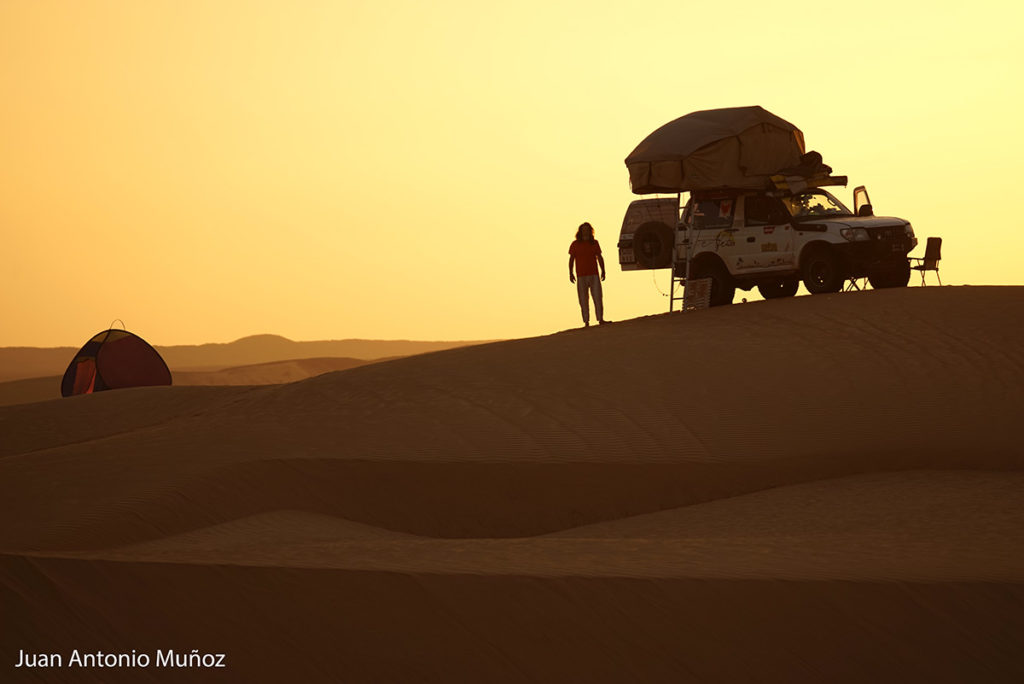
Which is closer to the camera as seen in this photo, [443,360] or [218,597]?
[218,597]

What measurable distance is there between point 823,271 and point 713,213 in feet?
6.33

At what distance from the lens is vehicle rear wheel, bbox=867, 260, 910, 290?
1742cm

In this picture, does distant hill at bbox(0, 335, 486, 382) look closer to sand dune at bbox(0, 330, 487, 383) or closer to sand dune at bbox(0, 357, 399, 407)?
sand dune at bbox(0, 330, 487, 383)

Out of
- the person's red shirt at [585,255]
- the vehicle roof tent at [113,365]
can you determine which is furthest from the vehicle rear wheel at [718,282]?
the vehicle roof tent at [113,365]

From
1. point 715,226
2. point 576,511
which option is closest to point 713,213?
point 715,226

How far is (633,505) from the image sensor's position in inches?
423

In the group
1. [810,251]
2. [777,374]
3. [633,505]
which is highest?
[810,251]

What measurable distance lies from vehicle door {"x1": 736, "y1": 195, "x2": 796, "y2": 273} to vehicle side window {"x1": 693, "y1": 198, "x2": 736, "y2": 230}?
0.78ft

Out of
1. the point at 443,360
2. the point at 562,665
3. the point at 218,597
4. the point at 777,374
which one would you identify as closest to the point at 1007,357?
the point at 777,374

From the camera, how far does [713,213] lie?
17.7 metres

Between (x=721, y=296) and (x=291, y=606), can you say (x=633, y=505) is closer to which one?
(x=291, y=606)

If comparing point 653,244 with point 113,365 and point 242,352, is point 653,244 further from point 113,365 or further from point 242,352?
point 242,352

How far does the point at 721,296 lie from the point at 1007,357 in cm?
553

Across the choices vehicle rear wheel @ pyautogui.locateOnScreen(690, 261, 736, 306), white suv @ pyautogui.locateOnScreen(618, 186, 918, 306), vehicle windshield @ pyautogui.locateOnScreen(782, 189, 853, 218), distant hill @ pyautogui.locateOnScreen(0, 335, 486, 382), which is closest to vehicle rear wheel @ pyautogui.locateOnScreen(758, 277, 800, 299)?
white suv @ pyautogui.locateOnScreen(618, 186, 918, 306)
